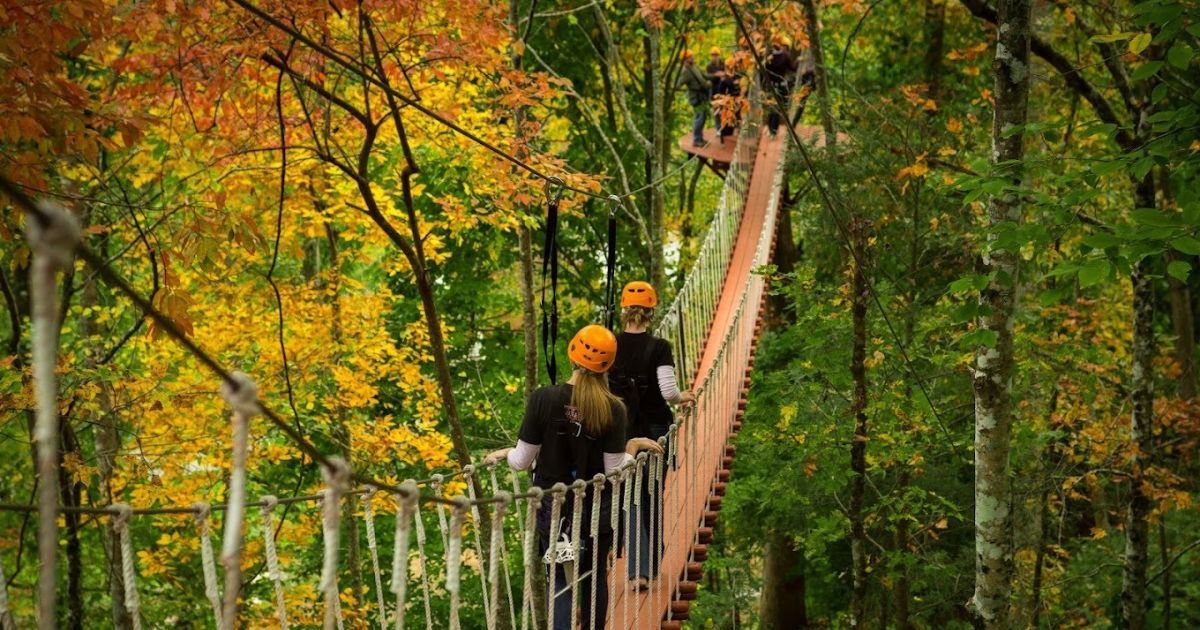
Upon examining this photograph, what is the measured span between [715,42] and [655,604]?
37.7ft

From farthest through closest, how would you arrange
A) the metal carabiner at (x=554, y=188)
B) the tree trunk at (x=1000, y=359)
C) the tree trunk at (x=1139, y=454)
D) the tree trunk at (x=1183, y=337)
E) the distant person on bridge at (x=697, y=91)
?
the distant person on bridge at (x=697, y=91)
the tree trunk at (x=1183, y=337)
the tree trunk at (x=1139, y=454)
the metal carabiner at (x=554, y=188)
the tree trunk at (x=1000, y=359)

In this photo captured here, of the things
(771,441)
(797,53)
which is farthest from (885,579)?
(797,53)

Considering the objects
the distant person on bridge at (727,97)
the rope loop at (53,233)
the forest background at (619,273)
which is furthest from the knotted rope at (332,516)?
the distant person on bridge at (727,97)

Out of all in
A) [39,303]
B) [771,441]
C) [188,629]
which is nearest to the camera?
[39,303]

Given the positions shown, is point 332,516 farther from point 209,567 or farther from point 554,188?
point 554,188

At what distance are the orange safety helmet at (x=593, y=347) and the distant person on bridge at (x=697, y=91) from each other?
351 inches

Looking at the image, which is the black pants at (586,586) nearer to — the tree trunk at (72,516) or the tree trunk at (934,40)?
the tree trunk at (72,516)

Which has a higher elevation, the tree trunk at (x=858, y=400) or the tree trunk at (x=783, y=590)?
the tree trunk at (x=858, y=400)

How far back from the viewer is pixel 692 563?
409 centimetres

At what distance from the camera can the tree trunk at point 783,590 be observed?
11.8 m

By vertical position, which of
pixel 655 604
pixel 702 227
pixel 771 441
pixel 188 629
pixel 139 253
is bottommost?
pixel 188 629

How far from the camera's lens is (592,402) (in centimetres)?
337

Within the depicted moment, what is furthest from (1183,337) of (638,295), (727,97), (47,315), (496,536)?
(47,315)

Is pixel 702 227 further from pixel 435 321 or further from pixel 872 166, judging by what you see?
pixel 435 321
